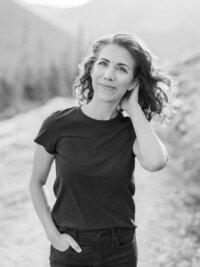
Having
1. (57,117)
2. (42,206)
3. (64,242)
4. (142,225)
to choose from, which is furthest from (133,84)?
(142,225)

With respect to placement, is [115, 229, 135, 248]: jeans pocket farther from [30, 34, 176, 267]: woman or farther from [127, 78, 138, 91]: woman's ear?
[127, 78, 138, 91]: woman's ear

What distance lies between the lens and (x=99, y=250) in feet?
7.73

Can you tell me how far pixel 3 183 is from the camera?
7.69 m

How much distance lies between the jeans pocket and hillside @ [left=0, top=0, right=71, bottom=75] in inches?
4473

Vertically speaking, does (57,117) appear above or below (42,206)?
above

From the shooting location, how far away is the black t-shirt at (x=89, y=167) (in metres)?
2.37

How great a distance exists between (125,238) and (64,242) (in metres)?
0.35

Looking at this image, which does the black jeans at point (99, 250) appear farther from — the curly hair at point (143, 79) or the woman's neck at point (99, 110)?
the curly hair at point (143, 79)

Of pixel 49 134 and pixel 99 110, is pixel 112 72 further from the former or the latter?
pixel 49 134

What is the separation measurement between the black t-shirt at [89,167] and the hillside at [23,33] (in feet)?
372

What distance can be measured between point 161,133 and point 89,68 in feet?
21.3

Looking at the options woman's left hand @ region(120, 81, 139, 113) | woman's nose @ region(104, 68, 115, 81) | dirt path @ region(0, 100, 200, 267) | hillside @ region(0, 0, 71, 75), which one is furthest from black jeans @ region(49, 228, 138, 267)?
hillside @ region(0, 0, 71, 75)

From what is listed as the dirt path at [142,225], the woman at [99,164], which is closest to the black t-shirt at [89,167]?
the woman at [99,164]

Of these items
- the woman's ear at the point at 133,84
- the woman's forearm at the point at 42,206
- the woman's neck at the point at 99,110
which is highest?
the woman's ear at the point at 133,84
